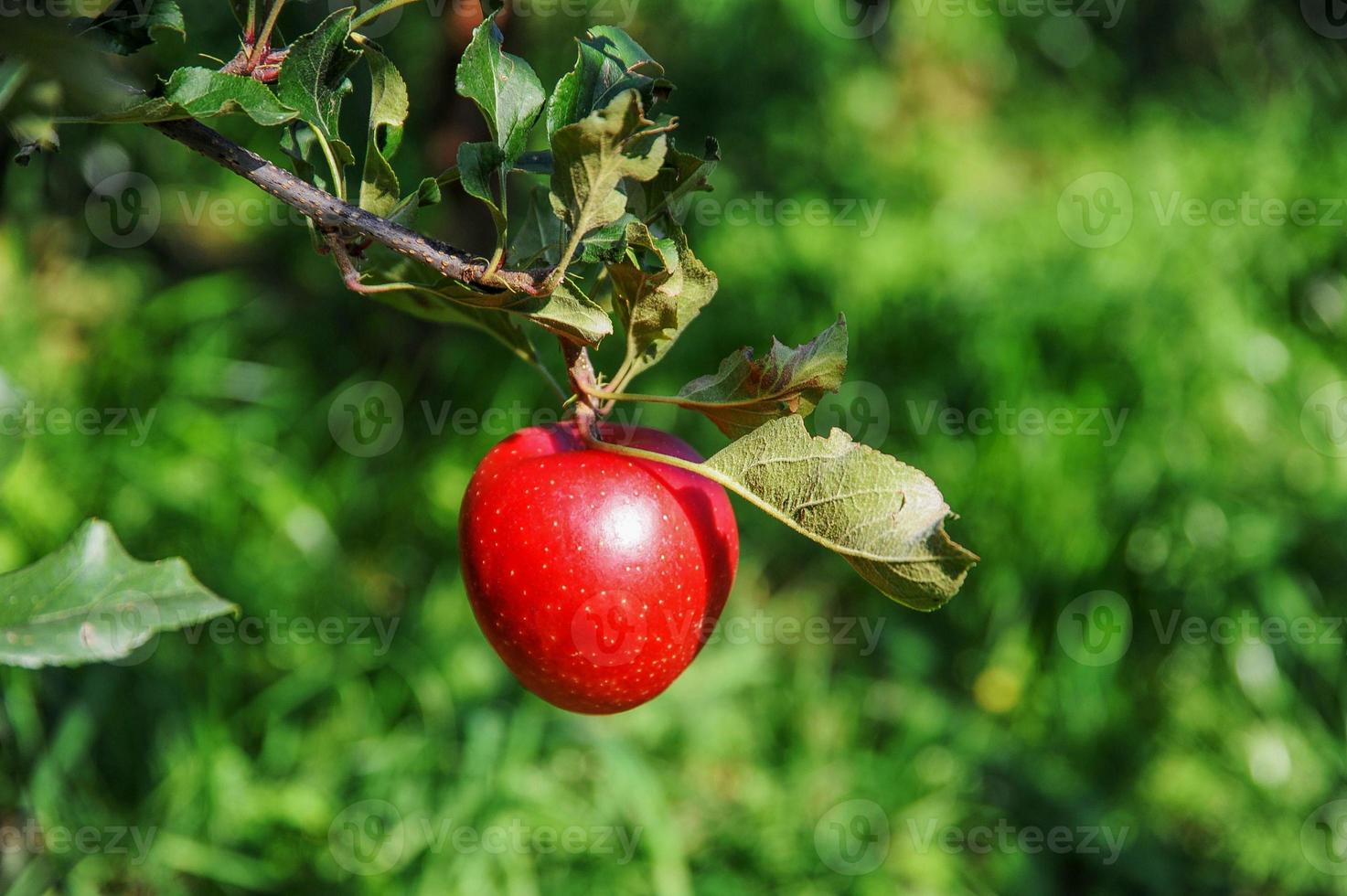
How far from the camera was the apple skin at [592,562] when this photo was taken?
1.76 feet

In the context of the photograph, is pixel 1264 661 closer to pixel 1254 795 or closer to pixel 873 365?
pixel 1254 795

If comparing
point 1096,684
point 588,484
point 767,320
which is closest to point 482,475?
point 588,484

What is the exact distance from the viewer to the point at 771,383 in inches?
19.9

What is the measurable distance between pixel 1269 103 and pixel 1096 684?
2.71 meters
